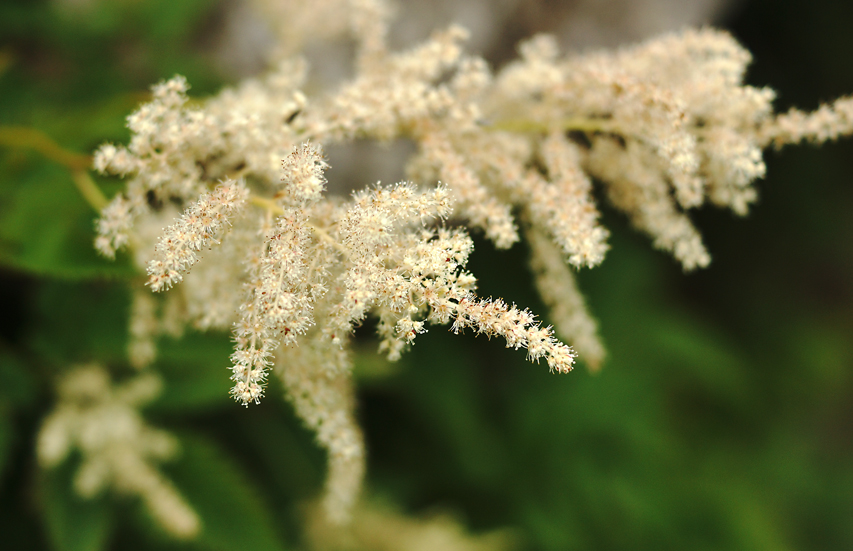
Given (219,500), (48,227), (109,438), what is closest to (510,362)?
(219,500)

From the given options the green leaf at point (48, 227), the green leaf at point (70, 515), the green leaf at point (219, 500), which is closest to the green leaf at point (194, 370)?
the green leaf at point (219, 500)

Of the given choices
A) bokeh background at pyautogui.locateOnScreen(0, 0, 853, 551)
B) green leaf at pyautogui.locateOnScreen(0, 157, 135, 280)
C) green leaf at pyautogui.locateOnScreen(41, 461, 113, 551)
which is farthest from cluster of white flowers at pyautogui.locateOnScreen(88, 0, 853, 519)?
green leaf at pyautogui.locateOnScreen(41, 461, 113, 551)

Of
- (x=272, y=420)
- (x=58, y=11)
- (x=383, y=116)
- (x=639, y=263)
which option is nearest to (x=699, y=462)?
(x=639, y=263)

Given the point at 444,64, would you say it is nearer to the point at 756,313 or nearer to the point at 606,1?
the point at 606,1

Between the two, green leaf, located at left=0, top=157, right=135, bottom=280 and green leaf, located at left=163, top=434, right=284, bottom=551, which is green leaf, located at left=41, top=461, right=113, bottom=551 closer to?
green leaf, located at left=163, top=434, right=284, bottom=551

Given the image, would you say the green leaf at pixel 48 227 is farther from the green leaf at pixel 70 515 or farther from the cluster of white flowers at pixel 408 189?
the green leaf at pixel 70 515
